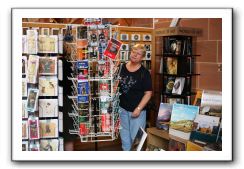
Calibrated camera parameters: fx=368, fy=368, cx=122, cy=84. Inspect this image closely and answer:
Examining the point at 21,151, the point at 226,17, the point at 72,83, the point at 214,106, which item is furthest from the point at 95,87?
the point at 226,17

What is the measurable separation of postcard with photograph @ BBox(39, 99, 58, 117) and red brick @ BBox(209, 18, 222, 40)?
1.34m

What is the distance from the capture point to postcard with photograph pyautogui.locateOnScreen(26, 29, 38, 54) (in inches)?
107

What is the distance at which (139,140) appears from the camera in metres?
2.88

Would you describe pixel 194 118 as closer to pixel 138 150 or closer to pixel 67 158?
pixel 138 150

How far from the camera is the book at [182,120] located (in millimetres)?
2819

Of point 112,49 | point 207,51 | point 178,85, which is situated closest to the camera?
point 112,49

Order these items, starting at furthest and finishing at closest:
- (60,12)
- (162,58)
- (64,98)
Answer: (162,58) < (64,98) < (60,12)

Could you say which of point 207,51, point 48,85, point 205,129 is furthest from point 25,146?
point 207,51

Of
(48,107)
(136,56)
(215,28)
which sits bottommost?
(48,107)

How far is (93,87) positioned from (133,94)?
1.11 feet

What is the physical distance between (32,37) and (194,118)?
1362 millimetres

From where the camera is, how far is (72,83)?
9.78ft

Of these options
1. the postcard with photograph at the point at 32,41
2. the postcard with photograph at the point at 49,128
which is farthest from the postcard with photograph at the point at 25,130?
the postcard with photograph at the point at 32,41

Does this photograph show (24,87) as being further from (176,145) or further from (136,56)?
Answer: (176,145)
